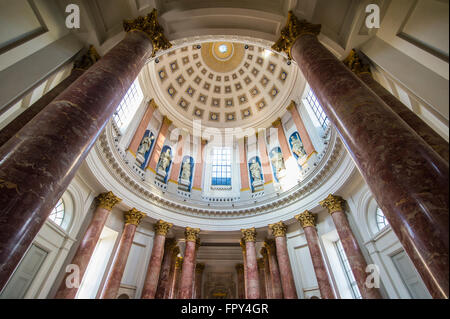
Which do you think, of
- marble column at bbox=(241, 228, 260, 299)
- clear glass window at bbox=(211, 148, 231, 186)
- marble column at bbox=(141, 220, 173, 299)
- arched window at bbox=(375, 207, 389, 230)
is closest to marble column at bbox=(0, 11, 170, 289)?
marble column at bbox=(141, 220, 173, 299)

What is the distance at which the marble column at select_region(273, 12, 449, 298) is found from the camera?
2057mm

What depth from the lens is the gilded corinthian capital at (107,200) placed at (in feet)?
31.7

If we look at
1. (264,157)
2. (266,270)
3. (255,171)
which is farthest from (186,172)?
(266,270)

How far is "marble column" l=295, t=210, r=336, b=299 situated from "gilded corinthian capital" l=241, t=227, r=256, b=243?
2.85 m

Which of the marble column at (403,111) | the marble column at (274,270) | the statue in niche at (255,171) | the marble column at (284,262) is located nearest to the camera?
the marble column at (403,111)

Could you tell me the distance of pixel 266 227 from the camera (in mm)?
12648

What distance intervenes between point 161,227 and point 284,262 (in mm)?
6984

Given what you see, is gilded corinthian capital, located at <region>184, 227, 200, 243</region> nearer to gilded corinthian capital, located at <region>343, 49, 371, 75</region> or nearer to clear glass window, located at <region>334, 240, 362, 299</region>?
clear glass window, located at <region>334, 240, 362, 299</region>

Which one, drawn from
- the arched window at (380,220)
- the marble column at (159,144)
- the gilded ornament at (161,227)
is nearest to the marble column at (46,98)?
the marble column at (159,144)

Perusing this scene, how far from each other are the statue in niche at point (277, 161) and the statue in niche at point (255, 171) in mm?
1233

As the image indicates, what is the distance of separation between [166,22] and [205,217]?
10769 millimetres

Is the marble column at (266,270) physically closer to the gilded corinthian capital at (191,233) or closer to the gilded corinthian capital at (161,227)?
the gilded corinthian capital at (191,233)
